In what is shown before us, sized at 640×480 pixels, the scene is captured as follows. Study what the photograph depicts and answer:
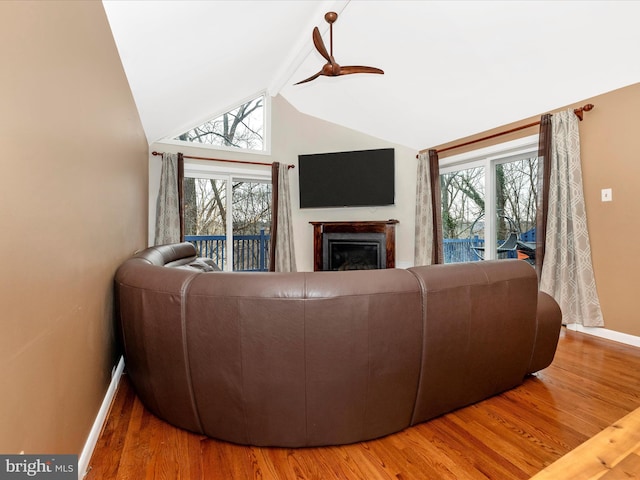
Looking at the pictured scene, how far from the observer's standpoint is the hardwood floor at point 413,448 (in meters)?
1.27

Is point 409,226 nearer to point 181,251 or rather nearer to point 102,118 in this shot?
point 181,251

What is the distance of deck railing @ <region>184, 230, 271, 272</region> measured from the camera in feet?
16.3

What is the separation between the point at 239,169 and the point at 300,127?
131cm

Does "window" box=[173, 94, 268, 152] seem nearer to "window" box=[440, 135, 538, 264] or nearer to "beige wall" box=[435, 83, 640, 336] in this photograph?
"window" box=[440, 135, 538, 264]

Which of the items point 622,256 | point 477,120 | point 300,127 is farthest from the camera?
point 300,127

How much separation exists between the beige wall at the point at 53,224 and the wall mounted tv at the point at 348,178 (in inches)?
144

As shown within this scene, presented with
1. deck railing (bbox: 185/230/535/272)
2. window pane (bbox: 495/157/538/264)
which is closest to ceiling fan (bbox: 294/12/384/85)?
window pane (bbox: 495/157/538/264)

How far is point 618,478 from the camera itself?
76 centimetres

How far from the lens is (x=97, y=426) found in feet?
4.92

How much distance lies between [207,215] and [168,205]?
0.67 metres

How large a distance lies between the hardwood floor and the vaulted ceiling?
222 centimetres

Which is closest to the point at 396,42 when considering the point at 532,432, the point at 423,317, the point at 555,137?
the point at 555,137

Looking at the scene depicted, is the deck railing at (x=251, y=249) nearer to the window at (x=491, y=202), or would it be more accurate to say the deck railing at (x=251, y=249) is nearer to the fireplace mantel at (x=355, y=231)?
the window at (x=491, y=202)
